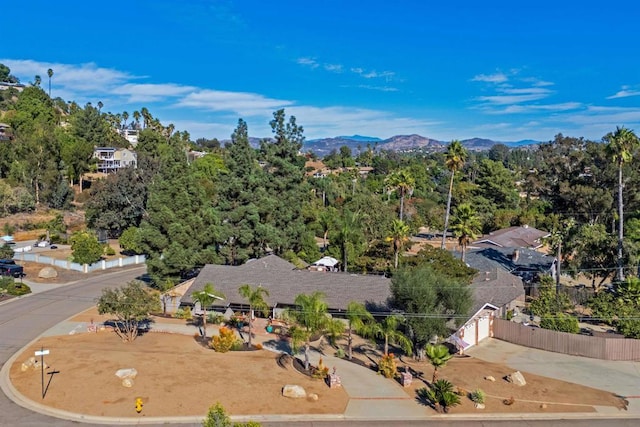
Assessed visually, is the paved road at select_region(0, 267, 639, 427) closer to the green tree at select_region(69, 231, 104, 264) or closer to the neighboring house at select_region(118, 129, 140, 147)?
the green tree at select_region(69, 231, 104, 264)

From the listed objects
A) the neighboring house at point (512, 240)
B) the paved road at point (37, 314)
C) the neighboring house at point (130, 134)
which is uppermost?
the neighboring house at point (130, 134)

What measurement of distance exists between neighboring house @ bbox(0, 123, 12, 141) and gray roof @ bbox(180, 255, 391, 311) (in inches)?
3388

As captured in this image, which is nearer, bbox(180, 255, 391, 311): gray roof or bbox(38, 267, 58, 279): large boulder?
bbox(180, 255, 391, 311): gray roof

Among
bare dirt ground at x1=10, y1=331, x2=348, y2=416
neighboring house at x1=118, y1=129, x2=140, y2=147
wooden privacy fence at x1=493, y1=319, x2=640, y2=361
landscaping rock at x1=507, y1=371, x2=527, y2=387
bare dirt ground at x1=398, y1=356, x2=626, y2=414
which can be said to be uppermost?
neighboring house at x1=118, y1=129, x2=140, y2=147

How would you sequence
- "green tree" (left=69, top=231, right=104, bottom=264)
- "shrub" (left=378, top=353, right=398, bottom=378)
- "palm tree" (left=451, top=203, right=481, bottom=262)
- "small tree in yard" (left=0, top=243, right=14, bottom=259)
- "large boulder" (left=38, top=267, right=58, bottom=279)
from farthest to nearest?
"small tree in yard" (left=0, top=243, right=14, bottom=259) < "green tree" (left=69, top=231, right=104, bottom=264) < "large boulder" (left=38, top=267, right=58, bottom=279) < "palm tree" (left=451, top=203, right=481, bottom=262) < "shrub" (left=378, top=353, right=398, bottom=378)

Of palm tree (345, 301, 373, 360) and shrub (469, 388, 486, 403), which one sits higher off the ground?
palm tree (345, 301, 373, 360)

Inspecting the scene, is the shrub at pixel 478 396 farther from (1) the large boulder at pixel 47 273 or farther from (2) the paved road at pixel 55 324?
(1) the large boulder at pixel 47 273

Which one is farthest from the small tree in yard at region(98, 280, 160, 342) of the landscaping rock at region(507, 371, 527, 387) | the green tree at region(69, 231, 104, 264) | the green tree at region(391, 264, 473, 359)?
the green tree at region(69, 231, 104, 264)

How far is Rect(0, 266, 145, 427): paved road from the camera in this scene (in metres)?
22.8

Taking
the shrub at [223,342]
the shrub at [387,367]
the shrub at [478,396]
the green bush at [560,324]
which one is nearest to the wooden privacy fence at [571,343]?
the green bush at [560,324]

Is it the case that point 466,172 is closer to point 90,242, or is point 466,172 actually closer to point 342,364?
point 90,242

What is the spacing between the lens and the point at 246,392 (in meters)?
25.5

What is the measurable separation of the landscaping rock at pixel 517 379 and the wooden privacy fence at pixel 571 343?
670cm

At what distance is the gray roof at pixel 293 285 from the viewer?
37719 mm
